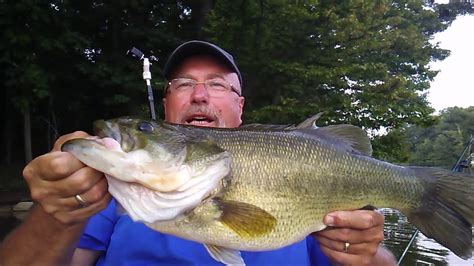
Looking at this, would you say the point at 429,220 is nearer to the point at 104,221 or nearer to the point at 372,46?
the point at 104,221

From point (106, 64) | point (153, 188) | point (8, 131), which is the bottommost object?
point (8, 131)

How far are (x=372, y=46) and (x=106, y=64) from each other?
857 centimetres

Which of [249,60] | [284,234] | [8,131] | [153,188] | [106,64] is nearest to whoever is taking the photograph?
[153,188]

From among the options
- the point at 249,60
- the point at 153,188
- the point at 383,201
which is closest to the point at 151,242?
the point at 153,188

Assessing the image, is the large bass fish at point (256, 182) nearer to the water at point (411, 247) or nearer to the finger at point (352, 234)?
the finger at point (352, 234)

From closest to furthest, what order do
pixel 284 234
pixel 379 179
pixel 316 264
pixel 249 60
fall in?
pixel 284 234
pixel 379 179
pixel 316 264
pixel 249 60

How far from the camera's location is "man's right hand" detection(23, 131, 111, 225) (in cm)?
167

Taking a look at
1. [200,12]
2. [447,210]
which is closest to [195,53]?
[447,210]

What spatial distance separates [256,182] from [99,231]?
3.23 feet

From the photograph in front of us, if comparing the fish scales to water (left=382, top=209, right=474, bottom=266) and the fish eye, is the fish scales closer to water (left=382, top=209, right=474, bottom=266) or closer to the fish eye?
the fish eye

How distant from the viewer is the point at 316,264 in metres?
2.72

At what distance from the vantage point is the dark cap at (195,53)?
3.07 metres

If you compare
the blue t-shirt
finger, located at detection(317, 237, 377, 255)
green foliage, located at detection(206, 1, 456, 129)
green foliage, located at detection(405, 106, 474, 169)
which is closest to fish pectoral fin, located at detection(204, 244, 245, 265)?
the blue t-shirt

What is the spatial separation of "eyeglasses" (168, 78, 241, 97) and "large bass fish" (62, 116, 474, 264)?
95 centimetres
